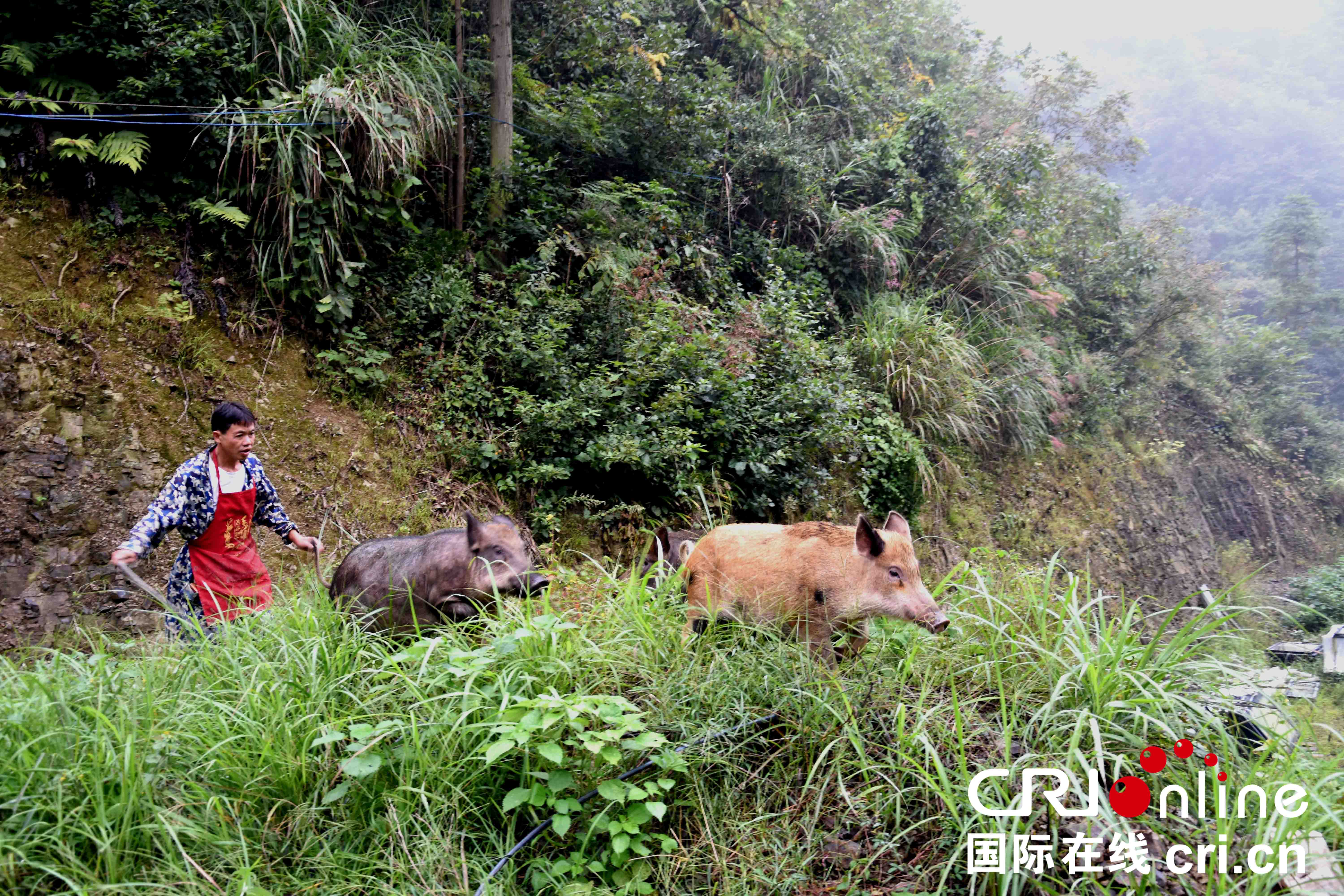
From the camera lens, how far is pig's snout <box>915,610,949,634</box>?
382 cm

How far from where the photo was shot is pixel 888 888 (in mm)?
2893

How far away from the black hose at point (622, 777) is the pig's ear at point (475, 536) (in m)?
1.38

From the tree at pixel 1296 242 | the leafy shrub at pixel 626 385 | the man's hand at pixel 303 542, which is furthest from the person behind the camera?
the tree at pixel 1296 242

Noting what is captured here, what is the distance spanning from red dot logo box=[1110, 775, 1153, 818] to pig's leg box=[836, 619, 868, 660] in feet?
4.15

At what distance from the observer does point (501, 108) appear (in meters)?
8.30

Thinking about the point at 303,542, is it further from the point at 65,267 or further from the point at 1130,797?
the point at 1130,797

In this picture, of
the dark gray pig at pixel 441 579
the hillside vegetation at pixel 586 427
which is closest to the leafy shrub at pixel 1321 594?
the hillside vegetation at pixel 586 427

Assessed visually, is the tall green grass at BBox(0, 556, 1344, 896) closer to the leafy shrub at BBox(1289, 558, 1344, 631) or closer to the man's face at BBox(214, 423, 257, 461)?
the man's face at BBox(214, 423, 257, 461)

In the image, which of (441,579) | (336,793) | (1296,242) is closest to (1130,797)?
(336,793)

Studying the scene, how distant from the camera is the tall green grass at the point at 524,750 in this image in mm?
2672

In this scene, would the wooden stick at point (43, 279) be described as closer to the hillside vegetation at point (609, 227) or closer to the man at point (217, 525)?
the hillside vegetation at point (609, 227)

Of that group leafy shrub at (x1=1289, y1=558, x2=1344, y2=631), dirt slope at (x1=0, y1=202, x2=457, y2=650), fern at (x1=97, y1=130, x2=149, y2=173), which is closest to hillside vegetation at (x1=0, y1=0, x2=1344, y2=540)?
fern at (x1=97, y1=130, x2=149, y2=173)

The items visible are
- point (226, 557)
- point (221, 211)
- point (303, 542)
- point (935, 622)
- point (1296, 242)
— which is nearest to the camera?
point (935, 622)

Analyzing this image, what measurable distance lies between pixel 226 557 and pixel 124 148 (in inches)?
152
